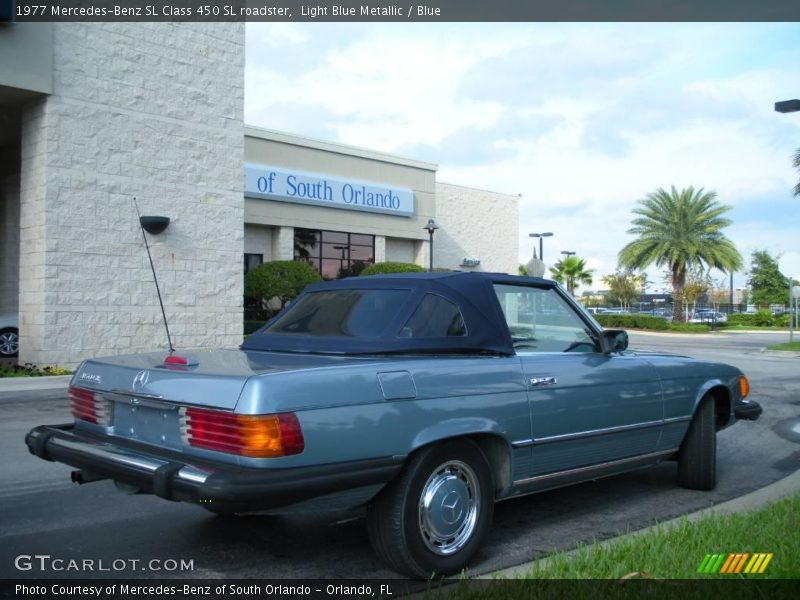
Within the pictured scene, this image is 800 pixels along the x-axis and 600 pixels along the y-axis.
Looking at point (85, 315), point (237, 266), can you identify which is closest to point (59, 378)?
point (85, 315)

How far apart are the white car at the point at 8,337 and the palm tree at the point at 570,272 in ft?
125

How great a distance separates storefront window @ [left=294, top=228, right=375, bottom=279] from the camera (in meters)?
27.3

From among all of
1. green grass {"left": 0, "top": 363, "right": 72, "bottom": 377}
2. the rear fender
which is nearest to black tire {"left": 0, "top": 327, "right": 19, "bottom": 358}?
green grass {"left": 0, "top": 363, "right": 72, "bottom": 377}

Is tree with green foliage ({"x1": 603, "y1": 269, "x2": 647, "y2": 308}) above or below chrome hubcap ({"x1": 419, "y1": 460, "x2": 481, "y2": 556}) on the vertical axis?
above

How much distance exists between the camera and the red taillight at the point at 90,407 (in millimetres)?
4414

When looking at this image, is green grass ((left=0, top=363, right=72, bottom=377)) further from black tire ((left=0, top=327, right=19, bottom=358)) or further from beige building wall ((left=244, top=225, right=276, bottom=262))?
beige building wall ((left=244, top=225, right=276, bottom=262))

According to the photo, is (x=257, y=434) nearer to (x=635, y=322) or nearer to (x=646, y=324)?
(x=646, y=324)

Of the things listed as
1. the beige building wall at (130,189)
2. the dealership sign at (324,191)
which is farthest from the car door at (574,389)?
the dealership sign at (324,191)

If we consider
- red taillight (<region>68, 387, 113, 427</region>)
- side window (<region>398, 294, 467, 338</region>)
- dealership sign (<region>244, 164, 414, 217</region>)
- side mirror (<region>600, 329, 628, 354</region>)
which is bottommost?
red taillight (<region>68, 387, 113, 427</region>)

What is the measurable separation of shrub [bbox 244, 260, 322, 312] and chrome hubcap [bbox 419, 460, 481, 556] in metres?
18.9

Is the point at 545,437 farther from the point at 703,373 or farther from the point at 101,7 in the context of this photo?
the point at 101,7

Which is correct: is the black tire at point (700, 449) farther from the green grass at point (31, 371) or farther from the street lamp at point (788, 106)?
the street lamp at point (788, 106)

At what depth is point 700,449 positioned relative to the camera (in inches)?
239

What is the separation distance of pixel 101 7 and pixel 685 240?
113 ft
